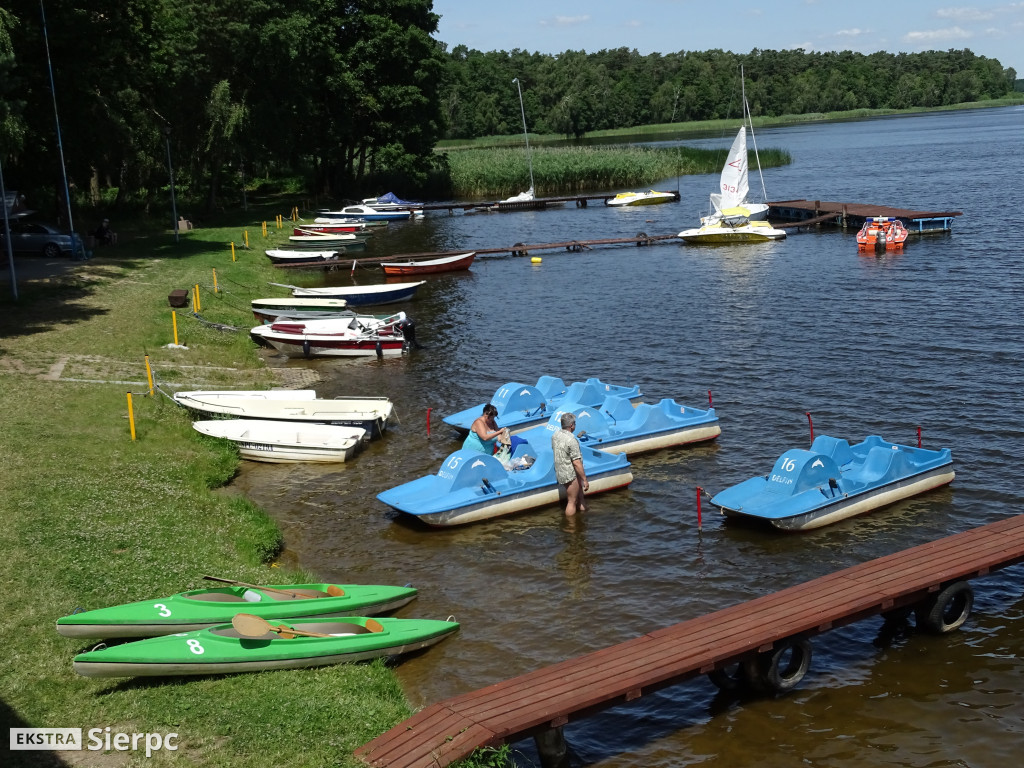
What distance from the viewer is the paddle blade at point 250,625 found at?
11680mm

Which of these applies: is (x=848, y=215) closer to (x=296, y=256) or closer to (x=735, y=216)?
(x=735, y=216)

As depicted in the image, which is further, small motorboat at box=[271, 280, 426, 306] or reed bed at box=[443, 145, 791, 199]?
reed bed at box=[443, 145, 791, 199]

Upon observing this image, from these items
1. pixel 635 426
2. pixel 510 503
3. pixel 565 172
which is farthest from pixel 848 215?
pixel 510 503

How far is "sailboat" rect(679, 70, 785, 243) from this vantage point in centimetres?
5428

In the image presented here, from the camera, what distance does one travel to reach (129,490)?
1755 centimetres

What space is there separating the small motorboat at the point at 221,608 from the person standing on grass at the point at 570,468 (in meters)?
4.64

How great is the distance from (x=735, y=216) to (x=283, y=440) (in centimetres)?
4060

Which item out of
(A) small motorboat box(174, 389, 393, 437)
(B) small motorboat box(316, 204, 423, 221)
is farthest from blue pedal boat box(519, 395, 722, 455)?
(B) small motorboat box(316, 204, 423, 221)

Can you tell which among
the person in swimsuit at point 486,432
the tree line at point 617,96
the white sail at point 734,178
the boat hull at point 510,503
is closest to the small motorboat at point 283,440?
the person in swimsuit at point 486,432

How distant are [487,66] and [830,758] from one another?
184572 millimetres

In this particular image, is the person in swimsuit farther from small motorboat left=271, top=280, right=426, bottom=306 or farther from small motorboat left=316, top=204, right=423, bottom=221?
small motorboat left=316, top=204, right=423, bottom=221

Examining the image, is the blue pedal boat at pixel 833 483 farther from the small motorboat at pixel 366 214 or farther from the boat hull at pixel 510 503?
the small motorboat at pixel 366 214

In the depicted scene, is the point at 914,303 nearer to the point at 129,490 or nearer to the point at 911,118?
the point at 129,490

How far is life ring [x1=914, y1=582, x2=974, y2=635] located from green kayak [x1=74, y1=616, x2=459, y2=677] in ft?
23.4
